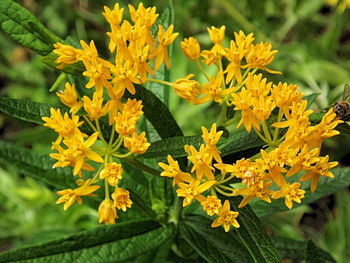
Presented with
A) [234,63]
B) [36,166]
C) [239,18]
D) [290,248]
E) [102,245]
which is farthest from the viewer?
[239,18]

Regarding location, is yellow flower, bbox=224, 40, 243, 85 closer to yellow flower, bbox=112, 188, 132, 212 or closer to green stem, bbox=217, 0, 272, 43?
yellow flower, bbox=112, 188, 132, 212

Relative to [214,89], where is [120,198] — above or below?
below

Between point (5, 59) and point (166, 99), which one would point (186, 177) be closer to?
point (166, 99)

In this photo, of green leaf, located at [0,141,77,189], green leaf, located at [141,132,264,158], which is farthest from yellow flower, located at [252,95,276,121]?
green leaf, located at [0,141,77,189]

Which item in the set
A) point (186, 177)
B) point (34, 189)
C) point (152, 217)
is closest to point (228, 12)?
point (34, 189)

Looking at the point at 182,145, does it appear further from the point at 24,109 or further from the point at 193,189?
the point at 24,109

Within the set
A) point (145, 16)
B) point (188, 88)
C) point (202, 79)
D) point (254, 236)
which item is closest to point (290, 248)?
point (254, 236)
